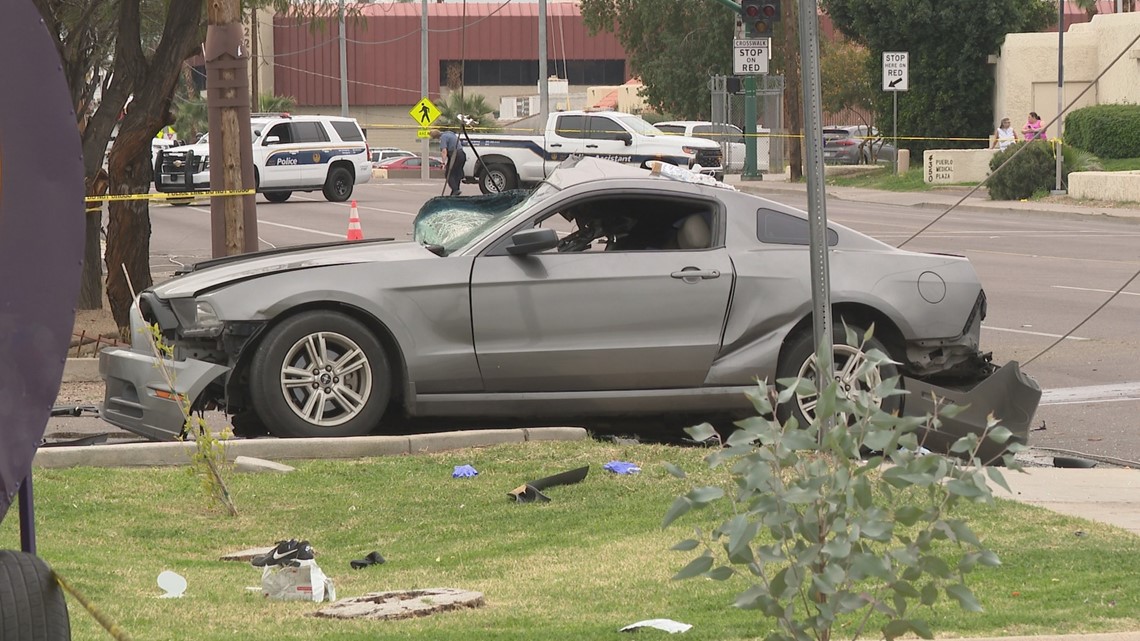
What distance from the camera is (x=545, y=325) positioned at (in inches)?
360

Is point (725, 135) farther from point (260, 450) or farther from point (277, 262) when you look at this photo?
point (260, 450)

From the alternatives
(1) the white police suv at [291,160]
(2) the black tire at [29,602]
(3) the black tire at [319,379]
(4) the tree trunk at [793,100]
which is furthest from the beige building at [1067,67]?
(2) the black tire at [29,602]

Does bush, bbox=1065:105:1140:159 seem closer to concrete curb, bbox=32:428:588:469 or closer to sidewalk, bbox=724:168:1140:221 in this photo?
sidewalk, bbox=724:168:1140:221

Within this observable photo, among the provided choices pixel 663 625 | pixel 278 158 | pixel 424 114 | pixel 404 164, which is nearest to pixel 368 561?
pixel 663 625

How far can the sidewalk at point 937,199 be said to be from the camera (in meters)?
31.9

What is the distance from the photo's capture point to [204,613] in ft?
18.4

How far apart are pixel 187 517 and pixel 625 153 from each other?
3322 centimetres

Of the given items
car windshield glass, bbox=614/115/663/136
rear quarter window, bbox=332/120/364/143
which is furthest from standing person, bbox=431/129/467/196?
car windshield glass, bbox=614/115/663/136

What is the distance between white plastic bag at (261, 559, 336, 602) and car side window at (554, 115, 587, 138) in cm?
3515

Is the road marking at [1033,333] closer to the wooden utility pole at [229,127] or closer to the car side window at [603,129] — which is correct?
the wooden utility pole at [229,127]

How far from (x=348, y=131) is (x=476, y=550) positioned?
33120 millimetres

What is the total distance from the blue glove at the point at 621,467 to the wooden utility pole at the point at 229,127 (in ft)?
19.6

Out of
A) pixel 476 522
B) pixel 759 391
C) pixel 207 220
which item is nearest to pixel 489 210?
pixel 476 522

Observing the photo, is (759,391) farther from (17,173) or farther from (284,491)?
(284,491)
